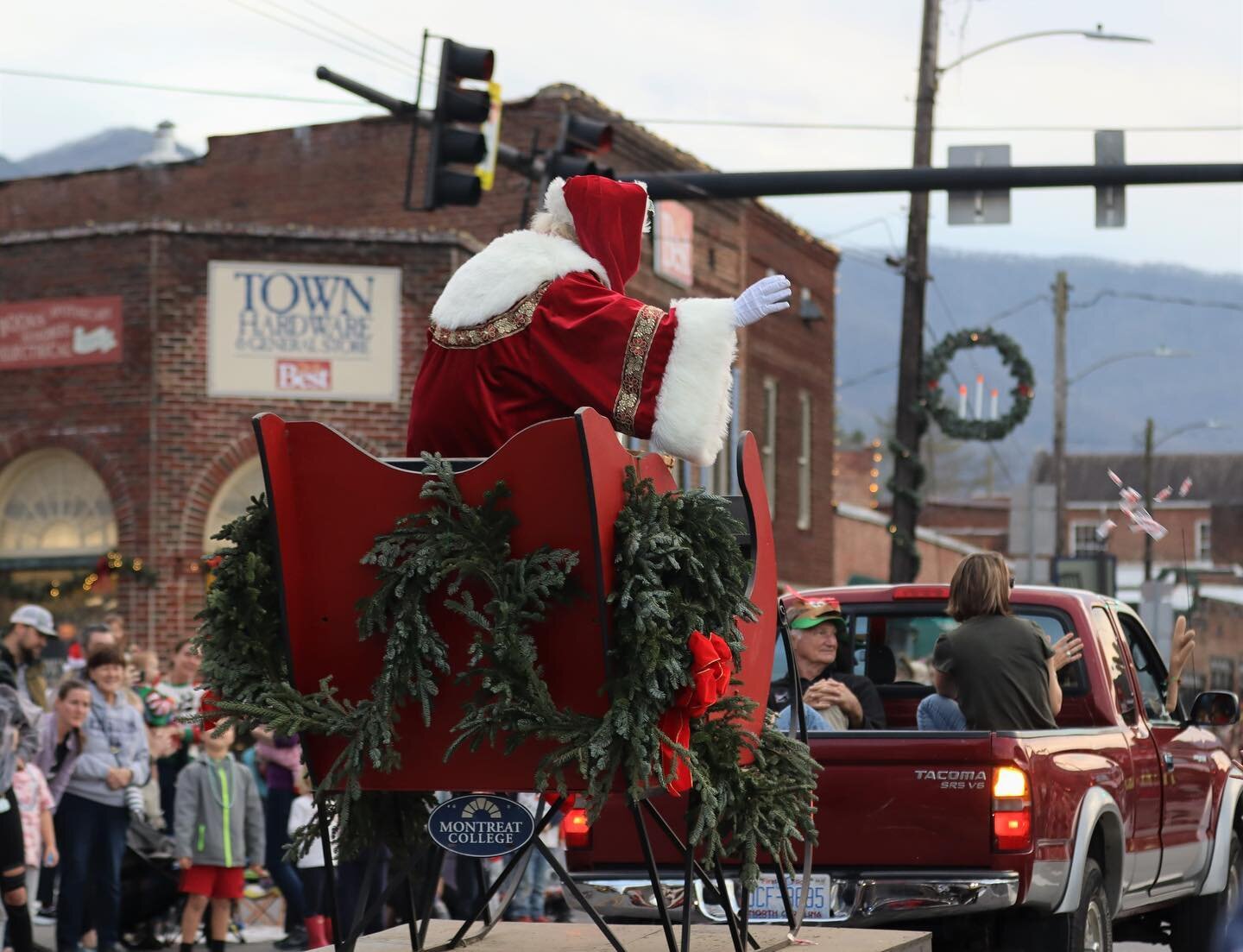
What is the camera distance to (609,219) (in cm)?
469

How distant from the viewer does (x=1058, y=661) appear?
25.6ft

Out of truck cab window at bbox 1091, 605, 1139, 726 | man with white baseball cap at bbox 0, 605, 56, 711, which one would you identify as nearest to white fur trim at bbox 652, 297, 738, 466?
truck cab window at bbox 1091, 605, 1139, 726

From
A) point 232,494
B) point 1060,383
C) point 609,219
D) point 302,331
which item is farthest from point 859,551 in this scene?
point 609,219

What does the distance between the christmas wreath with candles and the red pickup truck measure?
166 centimetres

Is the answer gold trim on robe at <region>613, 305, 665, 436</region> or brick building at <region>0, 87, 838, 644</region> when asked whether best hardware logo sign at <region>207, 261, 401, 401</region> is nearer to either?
brick building at <region>0, 87, 838, 644</region>

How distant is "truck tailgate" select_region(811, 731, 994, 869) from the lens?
6574mm

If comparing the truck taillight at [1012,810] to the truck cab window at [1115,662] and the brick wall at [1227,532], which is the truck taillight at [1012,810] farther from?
the brick wall at [1227,532]

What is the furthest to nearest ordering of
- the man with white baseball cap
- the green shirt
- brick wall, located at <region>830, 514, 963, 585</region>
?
brick wall, located at <region>830, 514, 963, 585</region> < the man with white baseball cap < the green shirt

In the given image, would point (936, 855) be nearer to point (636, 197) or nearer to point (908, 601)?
point (908, 601)

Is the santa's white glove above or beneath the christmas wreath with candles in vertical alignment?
above

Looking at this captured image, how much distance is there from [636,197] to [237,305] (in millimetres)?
17429

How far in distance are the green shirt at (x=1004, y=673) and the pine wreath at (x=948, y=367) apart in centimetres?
1621

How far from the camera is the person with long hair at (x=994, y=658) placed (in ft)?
24.2

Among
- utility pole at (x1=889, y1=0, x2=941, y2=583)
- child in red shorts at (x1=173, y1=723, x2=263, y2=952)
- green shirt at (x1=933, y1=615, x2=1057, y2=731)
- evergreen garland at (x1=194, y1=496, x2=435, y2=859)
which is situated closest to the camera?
evergreen garland at (x1=194, y1=496, x2=435, y2=859)
